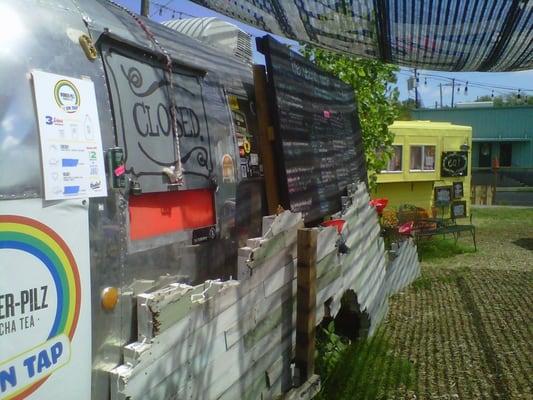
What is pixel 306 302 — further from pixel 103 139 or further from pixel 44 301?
pixel 44 301

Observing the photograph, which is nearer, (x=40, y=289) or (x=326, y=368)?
(x=40, y=289)

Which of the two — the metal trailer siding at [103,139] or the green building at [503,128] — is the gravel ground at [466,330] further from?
the green building at [503,128]

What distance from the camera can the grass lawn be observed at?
4784mm

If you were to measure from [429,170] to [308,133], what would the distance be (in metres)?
12.8

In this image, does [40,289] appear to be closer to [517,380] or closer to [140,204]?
[140,204]

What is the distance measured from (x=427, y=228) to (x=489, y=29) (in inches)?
354

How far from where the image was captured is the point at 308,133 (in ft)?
15.3

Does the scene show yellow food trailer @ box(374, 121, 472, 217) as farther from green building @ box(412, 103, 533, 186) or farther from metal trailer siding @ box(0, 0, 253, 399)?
green building @ box(412, 103, 533, 186)

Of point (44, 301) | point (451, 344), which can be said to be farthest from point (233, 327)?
point (451, 344)

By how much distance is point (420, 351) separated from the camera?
573 cm

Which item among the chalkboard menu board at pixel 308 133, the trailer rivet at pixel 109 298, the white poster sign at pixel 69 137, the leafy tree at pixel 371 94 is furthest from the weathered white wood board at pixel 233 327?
the leafy tree at pixel 371 94

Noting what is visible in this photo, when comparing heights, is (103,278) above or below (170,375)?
above

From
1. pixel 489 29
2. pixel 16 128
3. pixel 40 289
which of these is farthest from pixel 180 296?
pixel 489 29

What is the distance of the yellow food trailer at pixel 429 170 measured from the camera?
15.9 m
